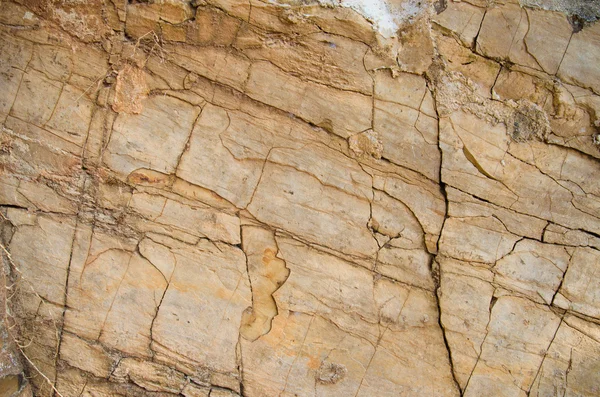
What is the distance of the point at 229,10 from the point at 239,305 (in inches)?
56.6

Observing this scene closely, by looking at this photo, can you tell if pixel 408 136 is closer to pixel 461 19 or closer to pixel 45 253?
pixel 461 19

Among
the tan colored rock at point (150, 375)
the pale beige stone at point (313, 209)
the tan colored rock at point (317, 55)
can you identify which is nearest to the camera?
the tan colored rock at point (317, 55)

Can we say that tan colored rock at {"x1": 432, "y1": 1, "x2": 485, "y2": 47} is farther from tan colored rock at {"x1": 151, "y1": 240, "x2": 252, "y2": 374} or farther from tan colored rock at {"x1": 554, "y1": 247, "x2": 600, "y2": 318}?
tan colored rock at {"x1": 151, "y1": 240, "x2": 252, "y2": 374}

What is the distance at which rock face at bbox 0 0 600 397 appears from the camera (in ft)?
8.54

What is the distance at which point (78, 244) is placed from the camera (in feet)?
9.05

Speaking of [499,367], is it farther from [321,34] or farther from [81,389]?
[81,389]

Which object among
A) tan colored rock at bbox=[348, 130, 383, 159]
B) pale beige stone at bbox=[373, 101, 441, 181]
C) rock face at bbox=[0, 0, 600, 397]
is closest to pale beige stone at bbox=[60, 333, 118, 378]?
rock face at bbox=[0, 0, 600, 397]

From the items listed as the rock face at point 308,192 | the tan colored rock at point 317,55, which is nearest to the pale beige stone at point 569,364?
the rock face at point 308,192

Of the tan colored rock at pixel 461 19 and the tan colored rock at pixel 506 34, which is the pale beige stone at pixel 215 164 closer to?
the tan colored rock at pixel 461 19

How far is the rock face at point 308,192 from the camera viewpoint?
103 inches

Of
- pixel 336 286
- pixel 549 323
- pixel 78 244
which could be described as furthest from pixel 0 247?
pixel 549 323

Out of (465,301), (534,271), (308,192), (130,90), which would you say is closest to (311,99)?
(308,192)

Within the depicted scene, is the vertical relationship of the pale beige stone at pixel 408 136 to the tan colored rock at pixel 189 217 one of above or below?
above

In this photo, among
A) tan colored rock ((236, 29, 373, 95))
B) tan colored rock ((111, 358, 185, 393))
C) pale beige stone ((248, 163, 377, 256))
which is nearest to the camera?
tan colored rock ((236, 29, 373, 95))
